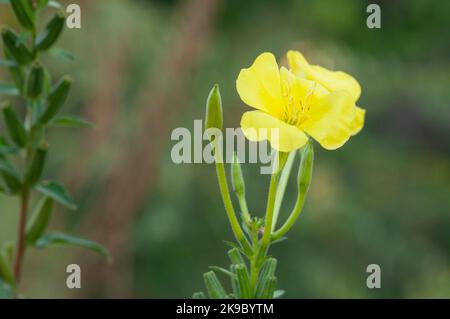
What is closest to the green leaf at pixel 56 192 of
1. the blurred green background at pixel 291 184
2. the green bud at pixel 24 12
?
the green bud at pixel 24 12

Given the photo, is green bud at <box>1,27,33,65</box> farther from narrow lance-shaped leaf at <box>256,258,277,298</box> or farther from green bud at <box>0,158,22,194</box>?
narrow lance-shaped leaf at <box>256,258,277,298</box>

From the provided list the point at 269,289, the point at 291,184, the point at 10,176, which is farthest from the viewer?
the point at 291,184

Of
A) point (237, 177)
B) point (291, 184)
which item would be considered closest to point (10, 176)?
point (237, 177)

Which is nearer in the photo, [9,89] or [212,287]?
[212,287]

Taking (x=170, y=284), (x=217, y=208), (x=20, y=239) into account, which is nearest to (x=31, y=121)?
(x=20, y=239)

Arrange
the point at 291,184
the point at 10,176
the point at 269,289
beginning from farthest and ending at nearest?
1. the point at 291,184
2. the point at 10,176
3. the point at 269,289

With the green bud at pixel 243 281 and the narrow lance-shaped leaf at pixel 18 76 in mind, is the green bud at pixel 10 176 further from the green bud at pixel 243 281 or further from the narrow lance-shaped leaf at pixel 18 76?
the green bud at pixel 243 281

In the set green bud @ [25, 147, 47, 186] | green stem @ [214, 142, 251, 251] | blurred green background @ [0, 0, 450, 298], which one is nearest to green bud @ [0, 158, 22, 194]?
green bud @ [25, 147, 47, 186]

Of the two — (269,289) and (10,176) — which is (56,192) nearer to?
(10,176)
